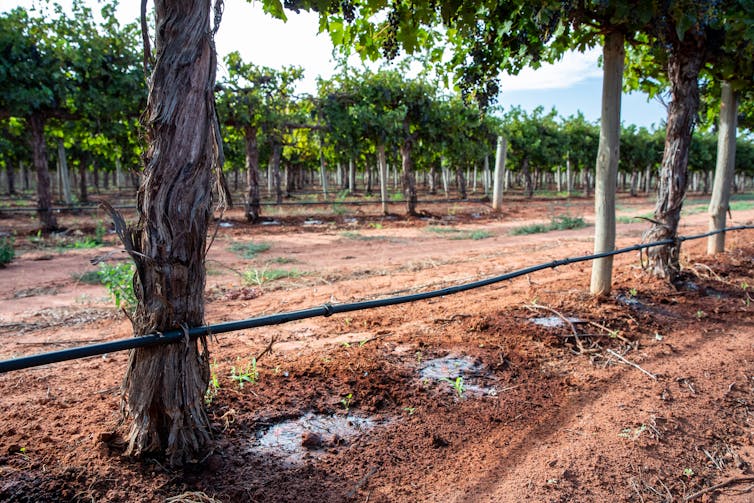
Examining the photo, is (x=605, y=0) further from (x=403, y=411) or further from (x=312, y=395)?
(x=312, y=395)

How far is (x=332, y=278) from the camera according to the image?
22.7ft

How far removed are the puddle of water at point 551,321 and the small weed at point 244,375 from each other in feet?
8.60

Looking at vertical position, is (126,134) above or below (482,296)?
above

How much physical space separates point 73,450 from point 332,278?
15.7 feet

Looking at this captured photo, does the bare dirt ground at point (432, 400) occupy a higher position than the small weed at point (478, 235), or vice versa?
the small weed at point (478, 235)

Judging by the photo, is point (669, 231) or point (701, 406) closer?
point (701, 406)

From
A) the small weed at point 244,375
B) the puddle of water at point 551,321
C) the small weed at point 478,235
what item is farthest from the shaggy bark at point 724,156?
the small weed at point 244,375

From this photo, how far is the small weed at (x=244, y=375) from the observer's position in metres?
3.07

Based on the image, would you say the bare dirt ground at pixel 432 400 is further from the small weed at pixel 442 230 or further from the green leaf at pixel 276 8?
the small weed at pixel 442 230

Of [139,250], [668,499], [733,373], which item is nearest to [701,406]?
[733,373]

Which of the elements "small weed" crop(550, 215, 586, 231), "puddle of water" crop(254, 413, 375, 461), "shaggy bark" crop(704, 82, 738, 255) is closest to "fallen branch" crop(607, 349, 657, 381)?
"puddle of water" crop(254, 413, 375, 461)

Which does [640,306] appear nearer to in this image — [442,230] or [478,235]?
[478,235]

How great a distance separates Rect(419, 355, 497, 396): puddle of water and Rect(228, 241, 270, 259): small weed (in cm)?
609

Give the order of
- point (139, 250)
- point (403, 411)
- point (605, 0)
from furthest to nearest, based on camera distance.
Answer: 1. point (605, 0)
2. point (403, 411)
3. point (139, 250)
